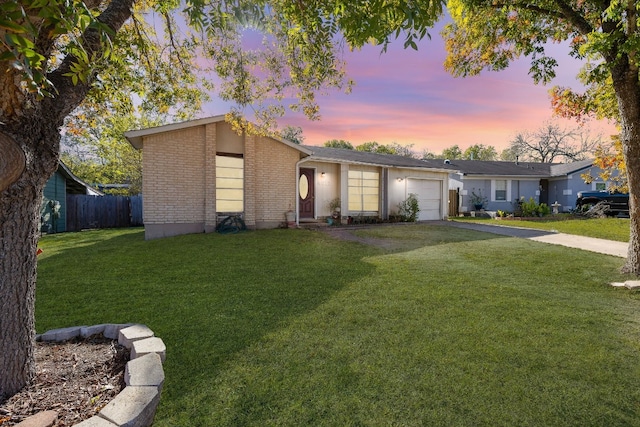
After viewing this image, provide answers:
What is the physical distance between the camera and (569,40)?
6508mm

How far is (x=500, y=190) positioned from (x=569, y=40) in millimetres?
16428

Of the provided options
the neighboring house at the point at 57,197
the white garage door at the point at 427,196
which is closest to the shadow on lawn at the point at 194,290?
the neighboring house at the point at 57,197

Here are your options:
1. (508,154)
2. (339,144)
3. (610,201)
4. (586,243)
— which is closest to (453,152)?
(508,154)

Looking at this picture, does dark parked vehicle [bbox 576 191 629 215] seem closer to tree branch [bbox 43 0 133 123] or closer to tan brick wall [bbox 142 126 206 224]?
tan brick wall [bbox 142 126 206 224]

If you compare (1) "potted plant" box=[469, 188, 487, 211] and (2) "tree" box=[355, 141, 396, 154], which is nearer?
(1) "potted plant" box=[469, 188, 487, 211]

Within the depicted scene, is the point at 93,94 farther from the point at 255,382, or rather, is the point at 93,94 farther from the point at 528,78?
the point at 528,78

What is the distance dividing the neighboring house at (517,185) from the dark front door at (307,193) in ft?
38.8

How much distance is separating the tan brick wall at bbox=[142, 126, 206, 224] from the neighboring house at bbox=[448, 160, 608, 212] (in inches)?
648

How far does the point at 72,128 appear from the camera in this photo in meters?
7.37

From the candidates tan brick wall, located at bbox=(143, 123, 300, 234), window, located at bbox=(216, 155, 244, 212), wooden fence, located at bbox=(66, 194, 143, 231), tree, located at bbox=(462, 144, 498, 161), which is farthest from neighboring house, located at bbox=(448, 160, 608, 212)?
tree, located at bbox=(462, 144, 498, 161)

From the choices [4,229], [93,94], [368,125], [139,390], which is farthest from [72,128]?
[368,125]

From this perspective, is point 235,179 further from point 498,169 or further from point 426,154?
point 426,154

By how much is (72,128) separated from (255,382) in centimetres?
856

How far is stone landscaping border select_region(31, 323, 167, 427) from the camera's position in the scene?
1.57 m
